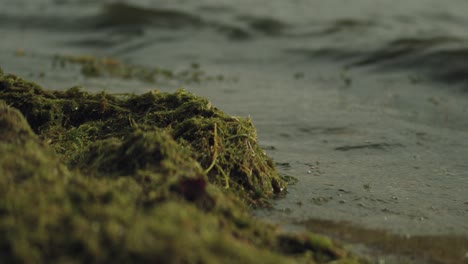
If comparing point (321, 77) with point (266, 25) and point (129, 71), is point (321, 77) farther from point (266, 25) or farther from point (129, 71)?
point (266, 25)

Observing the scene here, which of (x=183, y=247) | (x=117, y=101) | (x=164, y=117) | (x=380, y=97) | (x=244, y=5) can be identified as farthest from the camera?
(x=244, y=5)

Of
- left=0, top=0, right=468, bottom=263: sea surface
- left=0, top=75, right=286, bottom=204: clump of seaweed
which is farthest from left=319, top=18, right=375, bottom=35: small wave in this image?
left=0, top=75, right=286, bottom=204: clump of seaweed

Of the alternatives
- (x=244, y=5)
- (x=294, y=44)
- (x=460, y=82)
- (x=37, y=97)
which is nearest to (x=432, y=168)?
(x=37, y=97)

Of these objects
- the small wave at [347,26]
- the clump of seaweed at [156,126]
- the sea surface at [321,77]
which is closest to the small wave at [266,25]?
the sea surface at [321,77]

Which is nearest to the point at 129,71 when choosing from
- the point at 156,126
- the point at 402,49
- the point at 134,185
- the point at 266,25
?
the point at 266,25

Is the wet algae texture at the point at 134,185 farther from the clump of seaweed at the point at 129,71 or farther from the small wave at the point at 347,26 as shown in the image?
the small wave at the point at 347,26

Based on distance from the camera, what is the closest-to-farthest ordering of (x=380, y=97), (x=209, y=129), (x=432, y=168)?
(x=209, y=129) < (x=432, y=168) < (x=380, y=97)

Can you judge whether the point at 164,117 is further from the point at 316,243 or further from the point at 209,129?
the point at 316,243
